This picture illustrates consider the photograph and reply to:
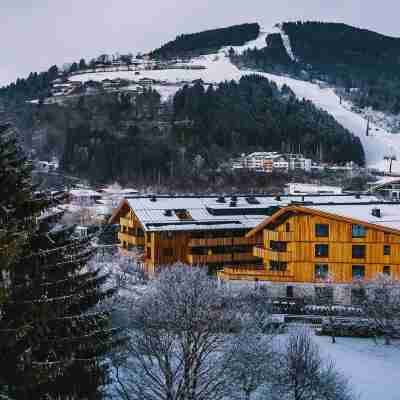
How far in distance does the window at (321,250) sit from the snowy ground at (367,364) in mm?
8232

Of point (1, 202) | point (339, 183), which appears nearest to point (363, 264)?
point (1, 202)

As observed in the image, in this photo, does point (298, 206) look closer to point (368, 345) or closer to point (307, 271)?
point (307, 271)

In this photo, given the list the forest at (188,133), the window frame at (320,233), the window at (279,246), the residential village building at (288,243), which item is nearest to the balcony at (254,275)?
the residential village building at (288,243)

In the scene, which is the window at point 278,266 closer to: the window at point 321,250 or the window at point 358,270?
the window at point 321,250

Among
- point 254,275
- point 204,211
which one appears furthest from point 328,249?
point 204,211

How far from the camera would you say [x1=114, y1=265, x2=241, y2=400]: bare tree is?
1791 centimetres

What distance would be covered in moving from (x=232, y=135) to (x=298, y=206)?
406 feet

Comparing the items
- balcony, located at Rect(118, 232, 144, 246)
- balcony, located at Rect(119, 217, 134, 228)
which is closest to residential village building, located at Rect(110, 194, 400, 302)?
balcony, located at Rect(118, 232, 144, 246)

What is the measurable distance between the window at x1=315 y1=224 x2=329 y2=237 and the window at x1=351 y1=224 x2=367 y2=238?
4.58ft

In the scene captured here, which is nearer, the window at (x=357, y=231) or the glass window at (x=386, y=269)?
the glass window at (x=386, y=269)

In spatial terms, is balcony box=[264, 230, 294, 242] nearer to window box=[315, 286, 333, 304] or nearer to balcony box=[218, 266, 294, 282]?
balcony box=[218, 266, 294, 282]

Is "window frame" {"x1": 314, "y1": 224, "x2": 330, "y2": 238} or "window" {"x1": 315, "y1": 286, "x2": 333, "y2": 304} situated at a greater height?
"window frame" {"x1": 314, "y1": 224, "x2": 330, "y2": 238}

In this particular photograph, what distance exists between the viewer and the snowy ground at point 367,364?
22547 millimetres

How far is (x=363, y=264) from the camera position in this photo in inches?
1437
